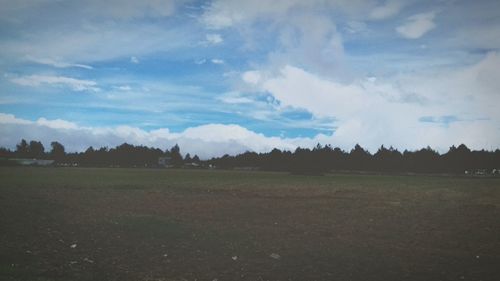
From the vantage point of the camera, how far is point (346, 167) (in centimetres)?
15662

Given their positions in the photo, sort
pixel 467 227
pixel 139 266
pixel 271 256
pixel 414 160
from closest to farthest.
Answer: pixel 139 266 → pixel 271 256 → pixel 467 227 → pixel 414 160

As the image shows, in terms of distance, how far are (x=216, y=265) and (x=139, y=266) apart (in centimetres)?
247

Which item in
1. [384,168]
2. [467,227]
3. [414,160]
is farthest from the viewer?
[414,160]

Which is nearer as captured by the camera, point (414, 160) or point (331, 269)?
point (331, 269)

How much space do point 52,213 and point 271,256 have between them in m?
Result: 12.9

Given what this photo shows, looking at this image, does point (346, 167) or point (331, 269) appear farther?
point (346, 167)

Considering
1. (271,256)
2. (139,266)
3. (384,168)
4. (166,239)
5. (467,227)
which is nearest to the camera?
(139,266)

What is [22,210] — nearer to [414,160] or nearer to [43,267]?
[43,267]

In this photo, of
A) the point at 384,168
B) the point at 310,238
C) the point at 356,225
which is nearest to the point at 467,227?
the point at 356,225

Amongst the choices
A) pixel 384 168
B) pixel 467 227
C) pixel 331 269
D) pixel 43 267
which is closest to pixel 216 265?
pixel 331 269

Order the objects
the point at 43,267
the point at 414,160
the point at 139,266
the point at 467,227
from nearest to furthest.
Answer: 1. the point at 43,267
2. the point at 139,266
3. the point at 467,227
4. the point at 414,160

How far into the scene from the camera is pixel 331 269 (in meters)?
13.4

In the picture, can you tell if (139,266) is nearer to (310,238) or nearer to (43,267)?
(43,267)

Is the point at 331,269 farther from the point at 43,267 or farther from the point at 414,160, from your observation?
the point at 414,160
